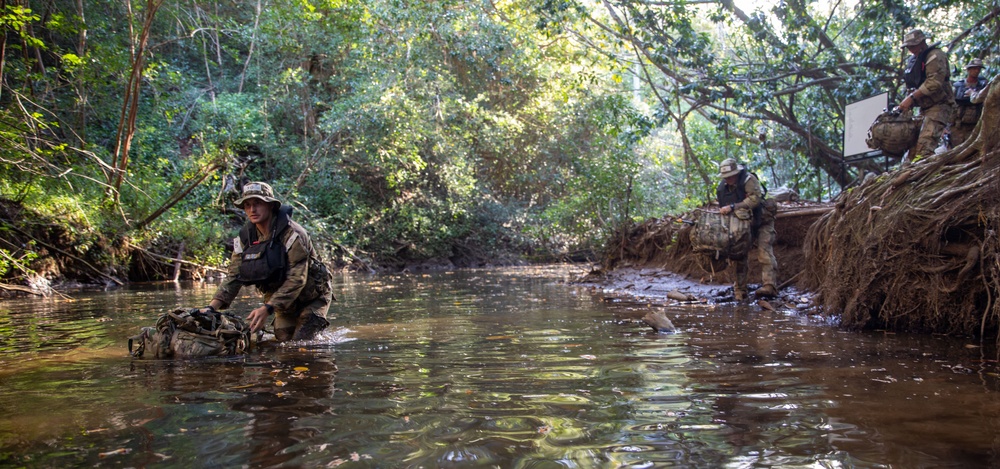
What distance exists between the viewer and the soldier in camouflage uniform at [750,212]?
9547mm

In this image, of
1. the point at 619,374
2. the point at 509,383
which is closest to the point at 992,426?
the point at 619,374

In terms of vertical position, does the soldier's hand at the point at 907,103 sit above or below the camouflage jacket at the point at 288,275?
above

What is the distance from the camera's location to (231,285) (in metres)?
6.21

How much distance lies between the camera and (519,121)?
27.2m

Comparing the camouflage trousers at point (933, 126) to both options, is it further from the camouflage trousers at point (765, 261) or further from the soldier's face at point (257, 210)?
the soldier's face at point (257, 210)

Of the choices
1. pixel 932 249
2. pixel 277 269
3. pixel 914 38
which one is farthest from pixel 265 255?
pixel 914 38

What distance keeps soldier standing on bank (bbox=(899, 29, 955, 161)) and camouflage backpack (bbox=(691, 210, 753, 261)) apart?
2.17 metres

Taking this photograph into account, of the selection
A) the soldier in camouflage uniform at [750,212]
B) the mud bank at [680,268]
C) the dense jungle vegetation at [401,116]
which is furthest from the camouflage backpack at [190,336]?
the soldier in camouflage uniform at [750,212]

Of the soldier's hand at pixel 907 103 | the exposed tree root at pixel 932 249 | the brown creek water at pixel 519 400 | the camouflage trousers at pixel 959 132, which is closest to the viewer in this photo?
the brown creek water at pixel 519 400

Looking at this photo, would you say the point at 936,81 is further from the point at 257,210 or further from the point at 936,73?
the point at 257,210

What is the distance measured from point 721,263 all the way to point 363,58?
1509cm

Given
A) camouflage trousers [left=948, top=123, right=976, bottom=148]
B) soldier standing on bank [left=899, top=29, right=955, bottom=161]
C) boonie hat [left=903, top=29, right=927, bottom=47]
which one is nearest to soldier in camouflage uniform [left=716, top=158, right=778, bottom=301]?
soldier standing on bank [left=899, top=29, right=955, bottom=161]

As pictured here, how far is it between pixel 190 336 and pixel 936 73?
9.30m

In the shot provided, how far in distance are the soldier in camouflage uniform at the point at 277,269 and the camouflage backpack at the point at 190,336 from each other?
0.80 ft
